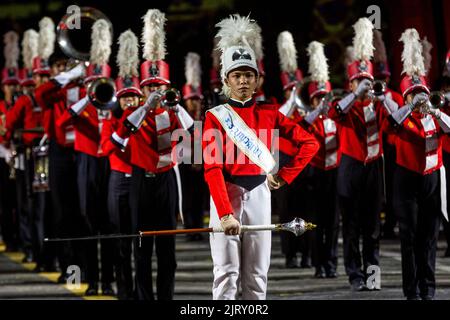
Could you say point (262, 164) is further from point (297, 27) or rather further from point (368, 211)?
point (297, 27)

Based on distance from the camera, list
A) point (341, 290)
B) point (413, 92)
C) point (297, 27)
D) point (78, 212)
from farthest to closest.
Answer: point (297, 27) < point (78, 212) < point (341, 290) < point (413, 92)

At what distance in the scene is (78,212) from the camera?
13297 mm

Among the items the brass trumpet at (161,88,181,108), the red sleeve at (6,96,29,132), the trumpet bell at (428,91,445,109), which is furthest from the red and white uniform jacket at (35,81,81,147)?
the trumpet bell at (428,91,445,109)

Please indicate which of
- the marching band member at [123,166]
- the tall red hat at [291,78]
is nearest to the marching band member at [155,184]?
the marching band member at [123,166]

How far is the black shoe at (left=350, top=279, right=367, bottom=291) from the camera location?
12250 mm

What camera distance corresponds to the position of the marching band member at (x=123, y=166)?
11555 millimetres

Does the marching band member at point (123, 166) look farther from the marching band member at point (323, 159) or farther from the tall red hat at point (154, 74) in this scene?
the marching band member at point (323, 159)

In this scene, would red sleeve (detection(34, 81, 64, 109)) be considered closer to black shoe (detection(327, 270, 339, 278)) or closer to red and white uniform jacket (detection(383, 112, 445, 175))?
black shoe (detection(327, 270, 339, 278))

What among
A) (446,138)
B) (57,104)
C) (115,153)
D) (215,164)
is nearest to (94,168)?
(57,104)

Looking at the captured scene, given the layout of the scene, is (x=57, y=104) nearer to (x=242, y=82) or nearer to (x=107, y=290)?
(x=107, y=290)

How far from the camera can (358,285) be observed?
12.3 meters

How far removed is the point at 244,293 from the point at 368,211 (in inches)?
170
